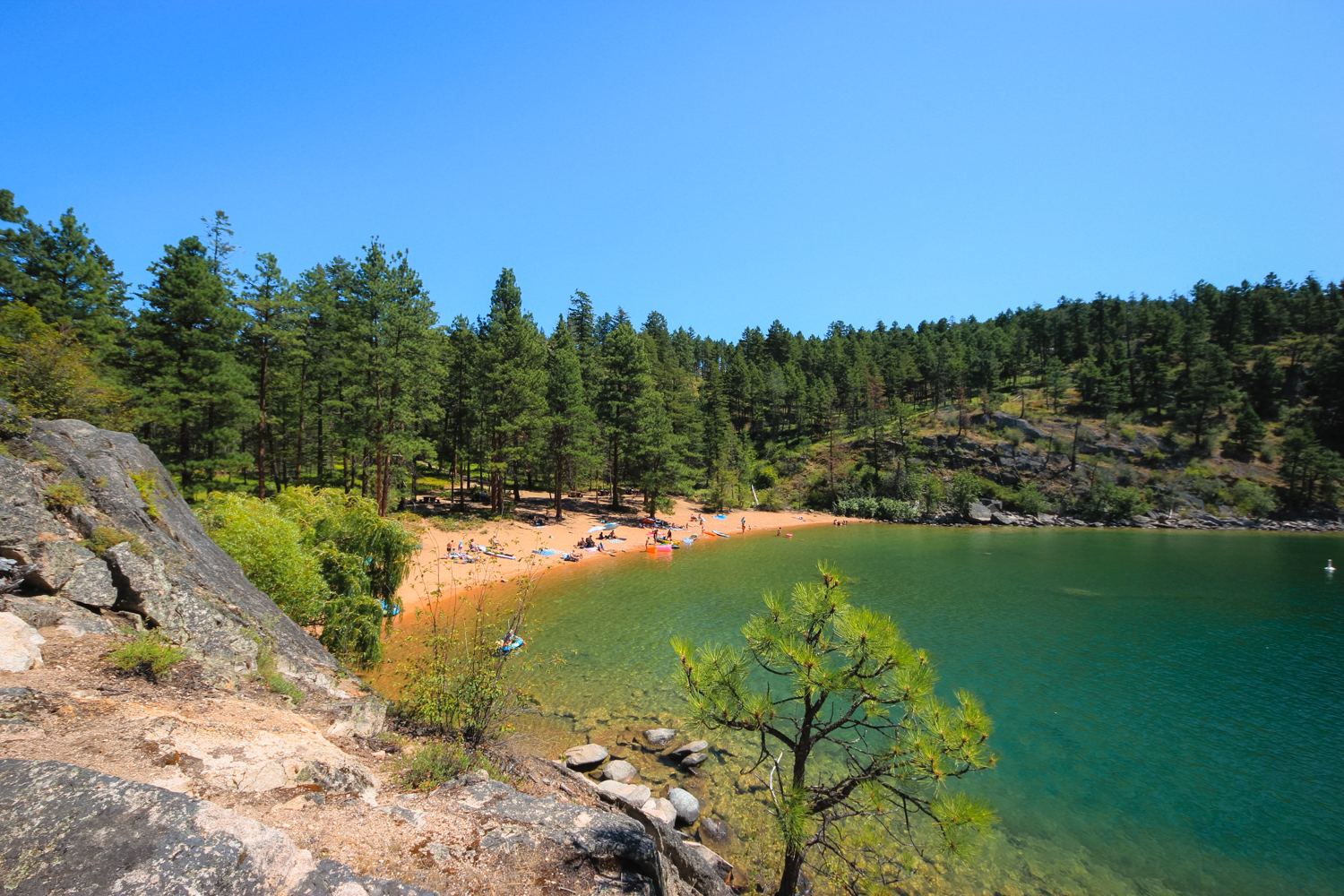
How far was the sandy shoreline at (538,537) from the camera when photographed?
2129 cm

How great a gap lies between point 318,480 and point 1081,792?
39413 mm

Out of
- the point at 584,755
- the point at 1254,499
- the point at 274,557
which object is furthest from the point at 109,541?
the point at 1254,499

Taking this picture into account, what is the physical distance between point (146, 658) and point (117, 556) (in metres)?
2.21

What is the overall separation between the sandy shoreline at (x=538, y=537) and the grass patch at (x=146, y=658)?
933 centimetres

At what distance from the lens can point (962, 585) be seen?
28.7m

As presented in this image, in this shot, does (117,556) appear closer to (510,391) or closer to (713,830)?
(713,830)

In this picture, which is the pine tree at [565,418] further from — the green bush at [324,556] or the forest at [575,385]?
the green bush at [324,556]

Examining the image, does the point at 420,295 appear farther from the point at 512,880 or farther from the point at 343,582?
the point at 512,880

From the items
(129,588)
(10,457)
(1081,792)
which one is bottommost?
(1081,792)

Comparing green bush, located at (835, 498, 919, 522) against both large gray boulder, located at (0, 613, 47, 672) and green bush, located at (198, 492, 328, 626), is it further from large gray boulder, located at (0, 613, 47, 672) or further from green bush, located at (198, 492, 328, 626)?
large gray boulder, located at (0, 613, 47, 672)

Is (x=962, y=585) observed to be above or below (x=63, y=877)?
below

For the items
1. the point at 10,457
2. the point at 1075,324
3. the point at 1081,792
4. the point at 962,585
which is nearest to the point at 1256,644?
the point at 962,585

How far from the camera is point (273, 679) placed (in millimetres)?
7281

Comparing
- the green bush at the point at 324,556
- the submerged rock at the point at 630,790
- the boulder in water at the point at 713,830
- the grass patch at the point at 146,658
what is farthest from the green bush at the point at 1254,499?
the grass patch at the point at 146,658
